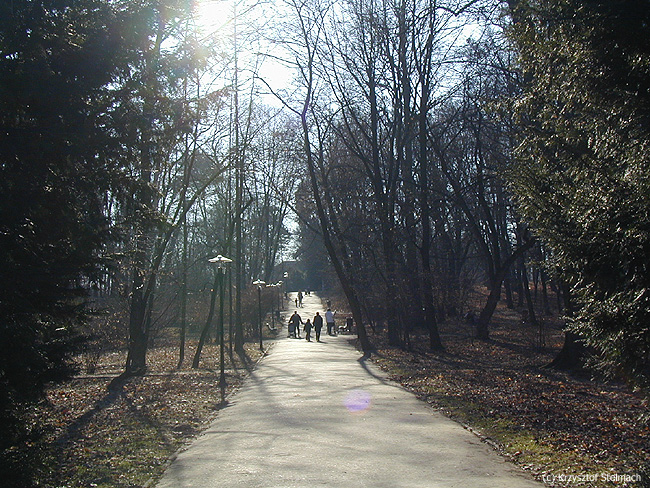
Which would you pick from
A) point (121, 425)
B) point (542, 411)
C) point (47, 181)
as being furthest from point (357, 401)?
point (47, 181)

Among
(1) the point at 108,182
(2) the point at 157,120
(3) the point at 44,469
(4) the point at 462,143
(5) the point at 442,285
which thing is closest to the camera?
(3) the point at 44,469

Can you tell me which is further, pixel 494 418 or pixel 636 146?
pixel 494 418

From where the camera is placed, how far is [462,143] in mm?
31906

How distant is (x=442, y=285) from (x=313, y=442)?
18.7m

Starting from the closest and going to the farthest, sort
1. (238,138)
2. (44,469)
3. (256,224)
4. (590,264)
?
(44,469) < (590,264) < (238,138) < (256,224)

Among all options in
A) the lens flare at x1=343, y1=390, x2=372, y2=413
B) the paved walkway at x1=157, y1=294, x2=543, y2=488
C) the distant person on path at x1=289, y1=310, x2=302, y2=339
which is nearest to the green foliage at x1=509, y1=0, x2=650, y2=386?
the paved walkway at x1=157, y1=294, x2=543, y2=488

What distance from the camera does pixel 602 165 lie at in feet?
23.2

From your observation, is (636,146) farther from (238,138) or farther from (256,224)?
(256,224)

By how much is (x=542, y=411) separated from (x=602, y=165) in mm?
5054

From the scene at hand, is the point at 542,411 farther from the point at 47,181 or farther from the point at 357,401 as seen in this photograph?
the point at 47,181

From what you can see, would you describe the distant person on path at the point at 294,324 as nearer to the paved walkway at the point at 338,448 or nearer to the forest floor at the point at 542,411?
the forest floor at the point at 542,411

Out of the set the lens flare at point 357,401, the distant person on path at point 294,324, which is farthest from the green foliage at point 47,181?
the distant person on path at point 294,324

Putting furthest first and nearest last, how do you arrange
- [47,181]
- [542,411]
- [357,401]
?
[357,401], [542,411], [47,181]

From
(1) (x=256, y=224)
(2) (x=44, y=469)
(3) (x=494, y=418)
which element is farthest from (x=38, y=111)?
(1) (x=256, y=224)
